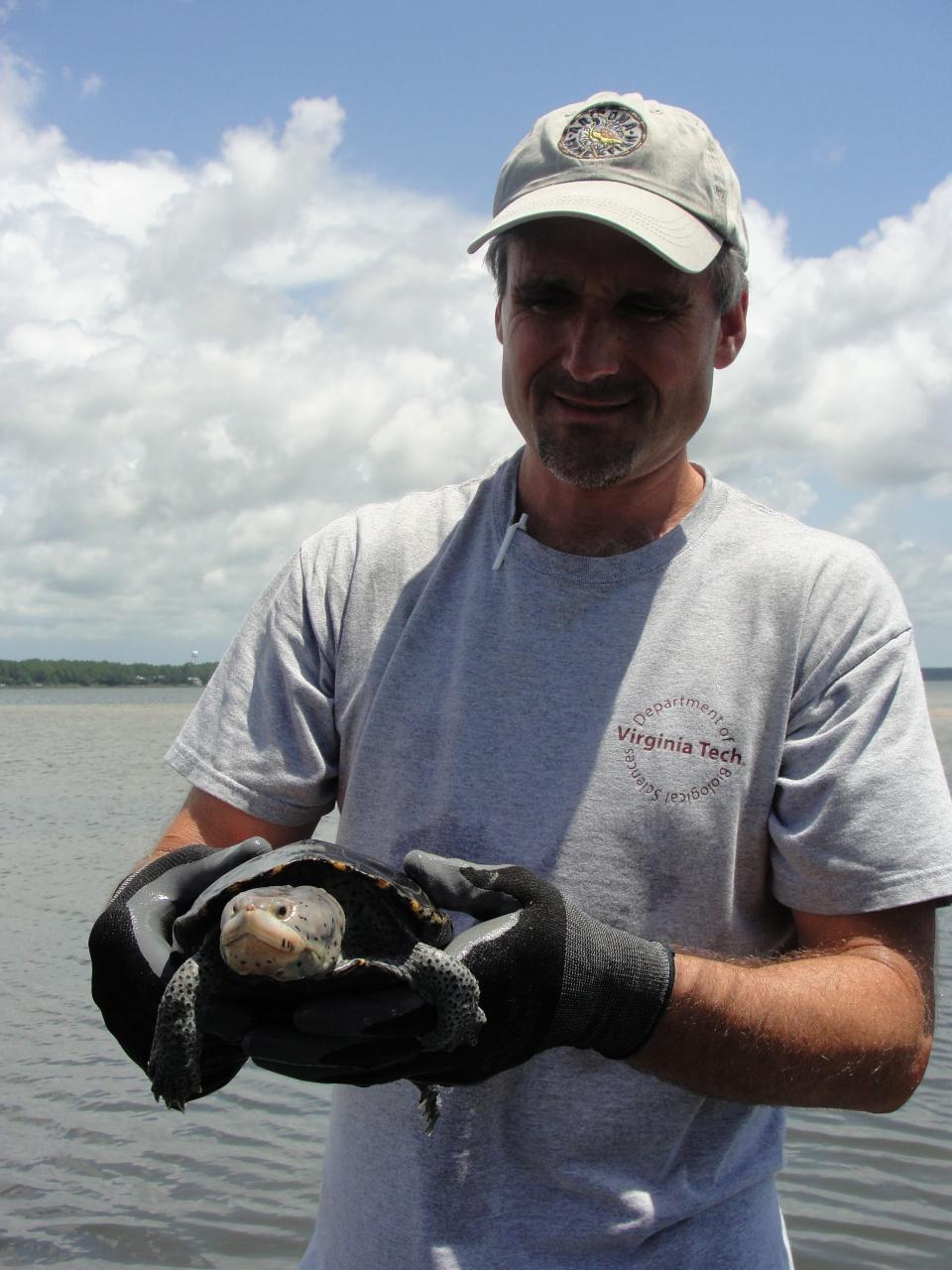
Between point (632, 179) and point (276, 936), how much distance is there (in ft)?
6.43

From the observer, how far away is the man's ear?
10.3 feet

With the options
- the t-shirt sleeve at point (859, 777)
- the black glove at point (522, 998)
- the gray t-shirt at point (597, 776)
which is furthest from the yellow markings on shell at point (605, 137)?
the black glove at point (522, 998)

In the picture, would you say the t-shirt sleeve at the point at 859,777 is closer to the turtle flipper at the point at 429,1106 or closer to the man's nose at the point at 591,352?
the man's nose at the point at 591,352

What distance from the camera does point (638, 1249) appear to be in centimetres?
252

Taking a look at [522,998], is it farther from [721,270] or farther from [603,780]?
[721,270]

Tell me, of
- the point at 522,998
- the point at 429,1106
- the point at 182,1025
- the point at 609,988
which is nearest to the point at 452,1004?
the point at 522,998

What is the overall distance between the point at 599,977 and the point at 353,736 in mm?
920

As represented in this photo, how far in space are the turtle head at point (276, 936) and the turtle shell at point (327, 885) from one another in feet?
0.17

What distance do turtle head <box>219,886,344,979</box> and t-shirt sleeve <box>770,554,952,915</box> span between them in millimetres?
1071

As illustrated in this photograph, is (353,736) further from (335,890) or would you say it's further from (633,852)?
(633,852)

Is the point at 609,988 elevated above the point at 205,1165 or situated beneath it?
elevated above

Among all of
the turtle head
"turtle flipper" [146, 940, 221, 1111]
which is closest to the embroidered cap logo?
the turtle head

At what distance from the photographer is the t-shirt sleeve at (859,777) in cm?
260

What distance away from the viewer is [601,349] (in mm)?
2816
